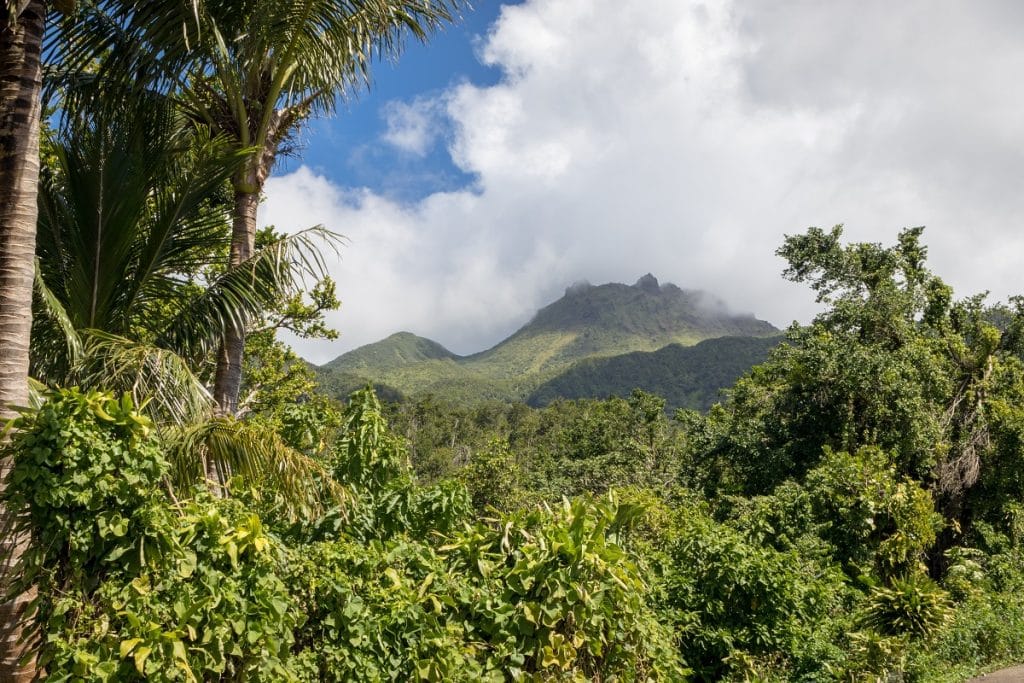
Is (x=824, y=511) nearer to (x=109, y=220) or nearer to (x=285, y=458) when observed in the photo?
(x=285, y=458)

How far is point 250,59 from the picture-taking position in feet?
16.3

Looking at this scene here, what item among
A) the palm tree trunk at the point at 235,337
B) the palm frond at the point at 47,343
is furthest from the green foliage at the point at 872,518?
the palm frond at the point at 47,343

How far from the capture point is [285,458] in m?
3.76

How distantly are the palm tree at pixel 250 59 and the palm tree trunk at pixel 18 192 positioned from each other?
2.68 feet

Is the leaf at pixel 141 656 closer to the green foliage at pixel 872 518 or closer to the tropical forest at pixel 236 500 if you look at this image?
the tropical forest at pixel 236 500

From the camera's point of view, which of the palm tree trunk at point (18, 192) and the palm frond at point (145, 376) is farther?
the palm frond at point (145, 376)

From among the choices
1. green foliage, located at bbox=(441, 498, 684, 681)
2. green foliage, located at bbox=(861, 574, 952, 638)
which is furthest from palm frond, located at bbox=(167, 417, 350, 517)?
green foliage, located at bbox=(861, 574, 952, 638)

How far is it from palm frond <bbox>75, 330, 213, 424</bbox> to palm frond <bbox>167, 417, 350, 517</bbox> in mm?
183

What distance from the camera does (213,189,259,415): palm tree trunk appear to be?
5211 mm

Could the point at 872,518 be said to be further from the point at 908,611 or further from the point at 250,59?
the point at 250,59

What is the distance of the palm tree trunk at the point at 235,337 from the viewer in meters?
5.21

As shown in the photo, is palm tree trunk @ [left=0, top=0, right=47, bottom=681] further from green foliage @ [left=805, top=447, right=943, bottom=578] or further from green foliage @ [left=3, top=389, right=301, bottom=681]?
green foliage @ [left=805, top=447, right=943, bottom=578]

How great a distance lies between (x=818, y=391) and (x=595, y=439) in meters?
17.1

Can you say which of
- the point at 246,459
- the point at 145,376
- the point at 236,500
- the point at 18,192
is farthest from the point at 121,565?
the point at 18,192
